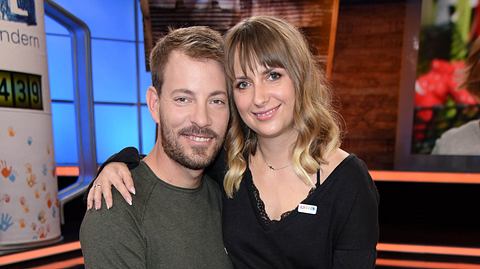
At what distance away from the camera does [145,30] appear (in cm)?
530

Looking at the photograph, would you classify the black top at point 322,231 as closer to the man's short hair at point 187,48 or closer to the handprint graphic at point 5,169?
the man's short hair at point 187,48

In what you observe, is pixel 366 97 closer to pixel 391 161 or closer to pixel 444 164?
pixel 391 161

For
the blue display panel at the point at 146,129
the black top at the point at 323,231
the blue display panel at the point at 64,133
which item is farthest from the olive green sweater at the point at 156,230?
the blue display panel at the point at 64,133

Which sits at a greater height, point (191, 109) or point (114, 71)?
point (114, 71)

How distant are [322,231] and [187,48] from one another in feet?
2.59

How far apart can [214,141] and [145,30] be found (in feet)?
13.7

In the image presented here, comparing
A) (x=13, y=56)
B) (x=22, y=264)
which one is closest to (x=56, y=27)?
(x=13, y=56)

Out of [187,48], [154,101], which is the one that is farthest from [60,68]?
[187,48]

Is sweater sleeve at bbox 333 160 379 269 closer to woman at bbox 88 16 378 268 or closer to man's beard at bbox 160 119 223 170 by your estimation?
woman at bbox 88 16 378 268

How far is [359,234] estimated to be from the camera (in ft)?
4.34

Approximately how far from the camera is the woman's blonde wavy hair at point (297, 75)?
4.70 feet

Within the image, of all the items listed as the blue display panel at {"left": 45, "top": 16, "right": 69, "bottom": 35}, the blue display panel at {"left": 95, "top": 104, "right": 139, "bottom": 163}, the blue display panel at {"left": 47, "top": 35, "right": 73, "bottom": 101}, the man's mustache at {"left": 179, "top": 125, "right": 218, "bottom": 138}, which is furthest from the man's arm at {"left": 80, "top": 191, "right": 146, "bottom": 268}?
the blue display panel at {"left": 45, "top": 16, "right": 69, "bottom": 35}

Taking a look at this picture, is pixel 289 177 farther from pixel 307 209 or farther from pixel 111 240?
pixel 111 240

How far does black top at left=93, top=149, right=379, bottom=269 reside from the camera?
4.38 ft
